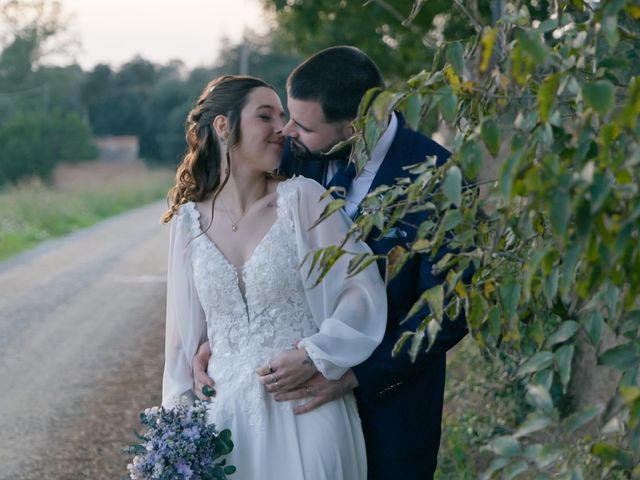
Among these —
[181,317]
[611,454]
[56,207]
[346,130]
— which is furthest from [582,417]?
[56,207]

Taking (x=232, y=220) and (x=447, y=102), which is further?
(x=232, y=220)

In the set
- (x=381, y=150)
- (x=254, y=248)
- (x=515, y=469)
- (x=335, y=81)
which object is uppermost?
(x=335, y=81)

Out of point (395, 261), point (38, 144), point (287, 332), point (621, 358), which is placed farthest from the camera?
point (38, 144)

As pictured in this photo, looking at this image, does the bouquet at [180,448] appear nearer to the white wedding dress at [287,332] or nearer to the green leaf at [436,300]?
the white wedding dress at [287,332]

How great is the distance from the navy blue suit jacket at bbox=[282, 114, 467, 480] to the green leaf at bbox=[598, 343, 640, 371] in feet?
4.94

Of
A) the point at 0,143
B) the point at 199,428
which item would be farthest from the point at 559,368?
the point at 0,143

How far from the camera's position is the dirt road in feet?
23.8

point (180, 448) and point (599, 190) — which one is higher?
point (599, 190)

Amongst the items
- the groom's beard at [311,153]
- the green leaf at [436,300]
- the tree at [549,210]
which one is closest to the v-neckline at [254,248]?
the groom's beard at [311,153]

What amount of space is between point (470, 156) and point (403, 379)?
1670mm

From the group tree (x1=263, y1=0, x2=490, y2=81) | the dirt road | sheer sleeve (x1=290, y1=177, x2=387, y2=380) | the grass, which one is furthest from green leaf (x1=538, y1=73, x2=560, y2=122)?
the grass

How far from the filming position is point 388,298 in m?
3.40

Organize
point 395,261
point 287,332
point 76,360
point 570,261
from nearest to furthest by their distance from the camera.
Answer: point 570,261
point 395,261
point 287,332
point 76,360

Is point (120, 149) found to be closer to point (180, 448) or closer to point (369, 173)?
point (369, 173)
